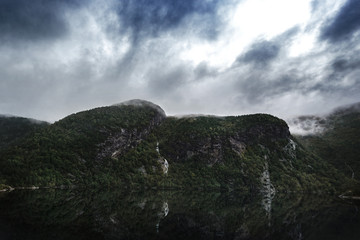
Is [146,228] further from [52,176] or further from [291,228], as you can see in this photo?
[52,176]

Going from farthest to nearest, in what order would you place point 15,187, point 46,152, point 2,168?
point 46,152, point 2,168, point 15,187

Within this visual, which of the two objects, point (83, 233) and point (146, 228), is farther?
point (146, 228)

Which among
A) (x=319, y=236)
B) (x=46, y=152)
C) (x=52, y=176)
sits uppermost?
(x=46, y=152)

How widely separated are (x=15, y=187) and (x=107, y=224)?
131534 millimetres

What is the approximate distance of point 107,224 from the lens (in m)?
35.2

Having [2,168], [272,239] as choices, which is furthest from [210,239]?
[2,168]

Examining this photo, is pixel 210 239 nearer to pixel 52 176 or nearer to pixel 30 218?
Result: pixel 30 218

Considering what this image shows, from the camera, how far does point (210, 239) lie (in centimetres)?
3067

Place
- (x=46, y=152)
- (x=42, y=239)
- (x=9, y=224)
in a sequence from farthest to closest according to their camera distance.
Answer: (x=46, y=152)
(x=9, y=224)
(x=42, y=239)

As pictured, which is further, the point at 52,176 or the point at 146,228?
the point at 52,176

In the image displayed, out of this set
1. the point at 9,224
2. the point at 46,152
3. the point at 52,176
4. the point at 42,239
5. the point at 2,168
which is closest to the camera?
the point at 42,239

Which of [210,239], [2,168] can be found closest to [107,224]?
[210,239]

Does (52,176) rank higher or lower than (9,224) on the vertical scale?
higher

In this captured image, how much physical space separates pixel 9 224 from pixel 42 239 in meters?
9.10
